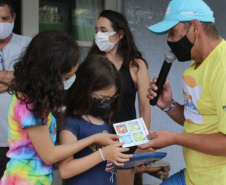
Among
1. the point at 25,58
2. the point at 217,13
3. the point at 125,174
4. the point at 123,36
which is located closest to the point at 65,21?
the point at 123,36

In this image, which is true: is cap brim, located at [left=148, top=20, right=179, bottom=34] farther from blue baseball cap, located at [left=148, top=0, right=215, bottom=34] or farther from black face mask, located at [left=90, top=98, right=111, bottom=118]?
black face mask, located at [left=90, top=98, right=111, bottom=118]

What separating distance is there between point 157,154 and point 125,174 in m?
0.82

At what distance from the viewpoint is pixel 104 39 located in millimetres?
3012

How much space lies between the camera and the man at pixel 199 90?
195 cm

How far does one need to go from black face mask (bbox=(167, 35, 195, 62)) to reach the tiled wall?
1.87 metres

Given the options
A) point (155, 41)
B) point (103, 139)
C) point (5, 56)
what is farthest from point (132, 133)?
point (155, 41)

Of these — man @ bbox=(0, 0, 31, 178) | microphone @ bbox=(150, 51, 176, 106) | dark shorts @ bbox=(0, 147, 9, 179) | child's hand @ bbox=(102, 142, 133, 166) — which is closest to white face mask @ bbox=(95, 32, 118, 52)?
man @ bbox=(0, 0, 31, 178)

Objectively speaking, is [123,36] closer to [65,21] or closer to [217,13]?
[65,21]

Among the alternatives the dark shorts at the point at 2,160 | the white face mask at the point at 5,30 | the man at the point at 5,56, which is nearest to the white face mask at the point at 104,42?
the man at the point at 5,56

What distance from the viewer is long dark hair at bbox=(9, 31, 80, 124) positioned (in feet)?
5.92

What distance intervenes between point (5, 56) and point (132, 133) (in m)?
1.28

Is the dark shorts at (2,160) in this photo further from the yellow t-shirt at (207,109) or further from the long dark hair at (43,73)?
the yellow t-shirt at (207,109)

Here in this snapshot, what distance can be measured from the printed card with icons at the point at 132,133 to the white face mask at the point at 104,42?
100 centimetres

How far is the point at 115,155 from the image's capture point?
1.99m
